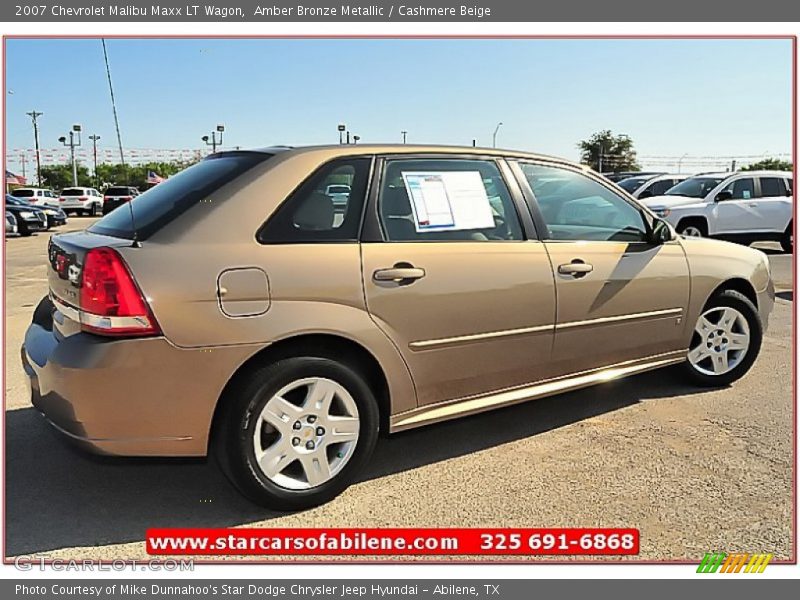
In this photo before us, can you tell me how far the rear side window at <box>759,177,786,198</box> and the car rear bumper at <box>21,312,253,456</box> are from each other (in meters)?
14.2

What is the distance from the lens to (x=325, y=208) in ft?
10.5

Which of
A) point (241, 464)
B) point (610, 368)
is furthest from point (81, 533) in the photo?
point (610, 368)

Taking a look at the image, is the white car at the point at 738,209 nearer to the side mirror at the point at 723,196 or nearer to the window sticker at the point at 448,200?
the side mirror at the point at 723,196

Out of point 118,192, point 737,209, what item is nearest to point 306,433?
point 737,209

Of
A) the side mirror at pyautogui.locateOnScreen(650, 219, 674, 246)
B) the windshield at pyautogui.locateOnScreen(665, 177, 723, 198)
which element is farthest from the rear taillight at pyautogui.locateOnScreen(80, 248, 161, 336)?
the windshield at pyautogui.locateOnScreen(665, 177, 723, 198)

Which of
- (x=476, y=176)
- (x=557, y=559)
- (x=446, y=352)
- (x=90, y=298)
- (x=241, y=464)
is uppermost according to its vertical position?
(x=476, y=176)

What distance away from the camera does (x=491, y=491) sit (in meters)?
3.29

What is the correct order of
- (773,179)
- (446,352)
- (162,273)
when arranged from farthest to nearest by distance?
(773,179) → (446,352) → (162,273)

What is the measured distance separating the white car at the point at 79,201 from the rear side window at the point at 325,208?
35.1 m

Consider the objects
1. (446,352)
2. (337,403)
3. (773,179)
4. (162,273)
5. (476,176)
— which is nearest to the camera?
(162,273)

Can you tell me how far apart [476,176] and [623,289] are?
1.16m

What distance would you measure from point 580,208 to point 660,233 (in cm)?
60

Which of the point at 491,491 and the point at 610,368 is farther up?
the point at 610,368

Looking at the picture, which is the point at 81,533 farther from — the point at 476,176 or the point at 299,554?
the point at 476,176
